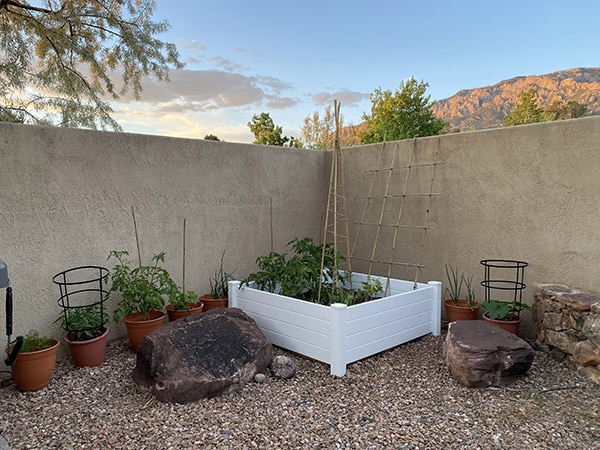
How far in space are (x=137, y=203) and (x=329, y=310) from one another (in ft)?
6.79

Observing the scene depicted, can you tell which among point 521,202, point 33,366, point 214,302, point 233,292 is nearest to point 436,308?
point 521,202

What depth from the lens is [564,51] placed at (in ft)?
30.9

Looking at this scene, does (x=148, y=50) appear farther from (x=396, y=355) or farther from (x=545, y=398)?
(x=545, y=398)

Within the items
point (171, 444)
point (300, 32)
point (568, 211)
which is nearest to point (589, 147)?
point (568, 211)

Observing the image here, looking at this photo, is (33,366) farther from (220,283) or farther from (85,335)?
(220,283)

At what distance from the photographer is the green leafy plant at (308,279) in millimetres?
3613

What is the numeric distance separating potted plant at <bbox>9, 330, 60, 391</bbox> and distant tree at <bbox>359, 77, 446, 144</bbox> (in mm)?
14355

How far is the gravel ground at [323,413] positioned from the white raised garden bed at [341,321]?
184 millimetres

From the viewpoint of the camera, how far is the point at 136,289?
3.39m

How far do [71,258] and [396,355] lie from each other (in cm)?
286

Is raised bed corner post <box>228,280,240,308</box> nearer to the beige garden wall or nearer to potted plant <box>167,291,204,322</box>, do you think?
potted plant <box>167,291,204,322</box>

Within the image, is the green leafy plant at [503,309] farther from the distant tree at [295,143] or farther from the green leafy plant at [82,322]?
the distant tree at [295,143]

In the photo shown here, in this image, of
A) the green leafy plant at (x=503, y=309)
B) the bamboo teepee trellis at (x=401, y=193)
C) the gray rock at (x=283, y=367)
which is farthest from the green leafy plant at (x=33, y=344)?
the green leafy plant at (x=503, y=309)

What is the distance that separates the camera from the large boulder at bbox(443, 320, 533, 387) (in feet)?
9.01
